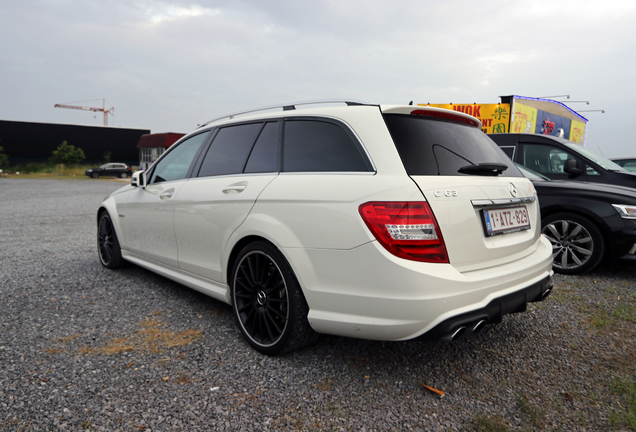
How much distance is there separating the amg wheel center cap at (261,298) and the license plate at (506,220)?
1.45m

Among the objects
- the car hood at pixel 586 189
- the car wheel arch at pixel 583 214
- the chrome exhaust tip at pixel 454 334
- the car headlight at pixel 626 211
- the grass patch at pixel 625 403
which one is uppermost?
the car hood at pixel 586 189

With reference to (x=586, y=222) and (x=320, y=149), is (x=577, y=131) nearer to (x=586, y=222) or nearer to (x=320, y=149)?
(x=586, y=222)

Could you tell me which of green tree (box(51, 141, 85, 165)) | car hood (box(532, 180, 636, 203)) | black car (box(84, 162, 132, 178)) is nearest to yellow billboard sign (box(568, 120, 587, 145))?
car hood (box(532, 180, 636, 203))

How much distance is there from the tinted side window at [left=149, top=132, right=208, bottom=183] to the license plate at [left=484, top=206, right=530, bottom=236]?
8.27 feet

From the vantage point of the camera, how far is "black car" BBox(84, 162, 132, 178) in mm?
39844

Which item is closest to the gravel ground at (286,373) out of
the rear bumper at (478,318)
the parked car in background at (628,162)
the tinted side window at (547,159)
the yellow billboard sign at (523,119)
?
the rear bumper at (478,318)

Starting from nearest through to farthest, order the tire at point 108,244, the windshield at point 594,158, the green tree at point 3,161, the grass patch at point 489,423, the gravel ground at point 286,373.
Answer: the grass patch at point 489,423
the gravel ground at point 286,373
the tire at point 108,244
the windshield at point 594,158
the green tree at point 3,161

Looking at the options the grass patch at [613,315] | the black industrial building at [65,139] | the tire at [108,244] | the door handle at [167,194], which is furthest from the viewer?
the black industrial building at [65,139]

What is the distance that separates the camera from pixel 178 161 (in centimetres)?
404

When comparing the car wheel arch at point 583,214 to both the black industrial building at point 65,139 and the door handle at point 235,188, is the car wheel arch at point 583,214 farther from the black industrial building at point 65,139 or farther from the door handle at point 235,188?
the black industrial building at point 65,139

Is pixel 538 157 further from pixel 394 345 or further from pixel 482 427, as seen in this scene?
pixel 482 427

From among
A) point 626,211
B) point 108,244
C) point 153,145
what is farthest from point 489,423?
point 153,145

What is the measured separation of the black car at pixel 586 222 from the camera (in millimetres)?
4582

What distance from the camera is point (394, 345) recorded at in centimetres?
302
